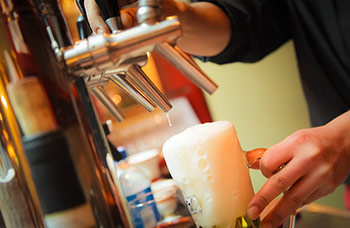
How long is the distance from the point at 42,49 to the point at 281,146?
1.05 feet

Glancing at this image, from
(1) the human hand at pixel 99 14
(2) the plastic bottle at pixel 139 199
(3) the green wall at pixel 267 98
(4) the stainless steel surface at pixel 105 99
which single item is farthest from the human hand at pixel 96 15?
(3) the green wall at pixel 267 98

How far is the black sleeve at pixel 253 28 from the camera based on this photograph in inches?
36.2

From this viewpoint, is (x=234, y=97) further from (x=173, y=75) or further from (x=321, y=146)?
(x=321, y=146)

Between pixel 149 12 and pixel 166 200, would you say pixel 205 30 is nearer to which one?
pixel 166 200

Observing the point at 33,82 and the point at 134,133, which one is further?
the point at 134,133

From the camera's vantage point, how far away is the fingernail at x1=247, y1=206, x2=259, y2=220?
0.41 metres

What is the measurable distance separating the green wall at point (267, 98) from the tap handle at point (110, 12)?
70cm

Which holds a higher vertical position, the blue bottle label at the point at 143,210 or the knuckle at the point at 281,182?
the knuckle at the point at 281,182

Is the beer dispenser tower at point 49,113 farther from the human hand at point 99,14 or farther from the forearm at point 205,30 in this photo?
the forearm at point 205,30

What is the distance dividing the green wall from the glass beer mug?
0.57 metres

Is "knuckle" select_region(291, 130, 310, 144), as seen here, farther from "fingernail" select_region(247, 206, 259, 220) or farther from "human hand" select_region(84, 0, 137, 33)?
"human hand" select_region(84, 0, 137, 33)

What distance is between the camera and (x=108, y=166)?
343 millimetres

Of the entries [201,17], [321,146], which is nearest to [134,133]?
[201,17]

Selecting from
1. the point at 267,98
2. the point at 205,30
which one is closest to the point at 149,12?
the point at 205,30
